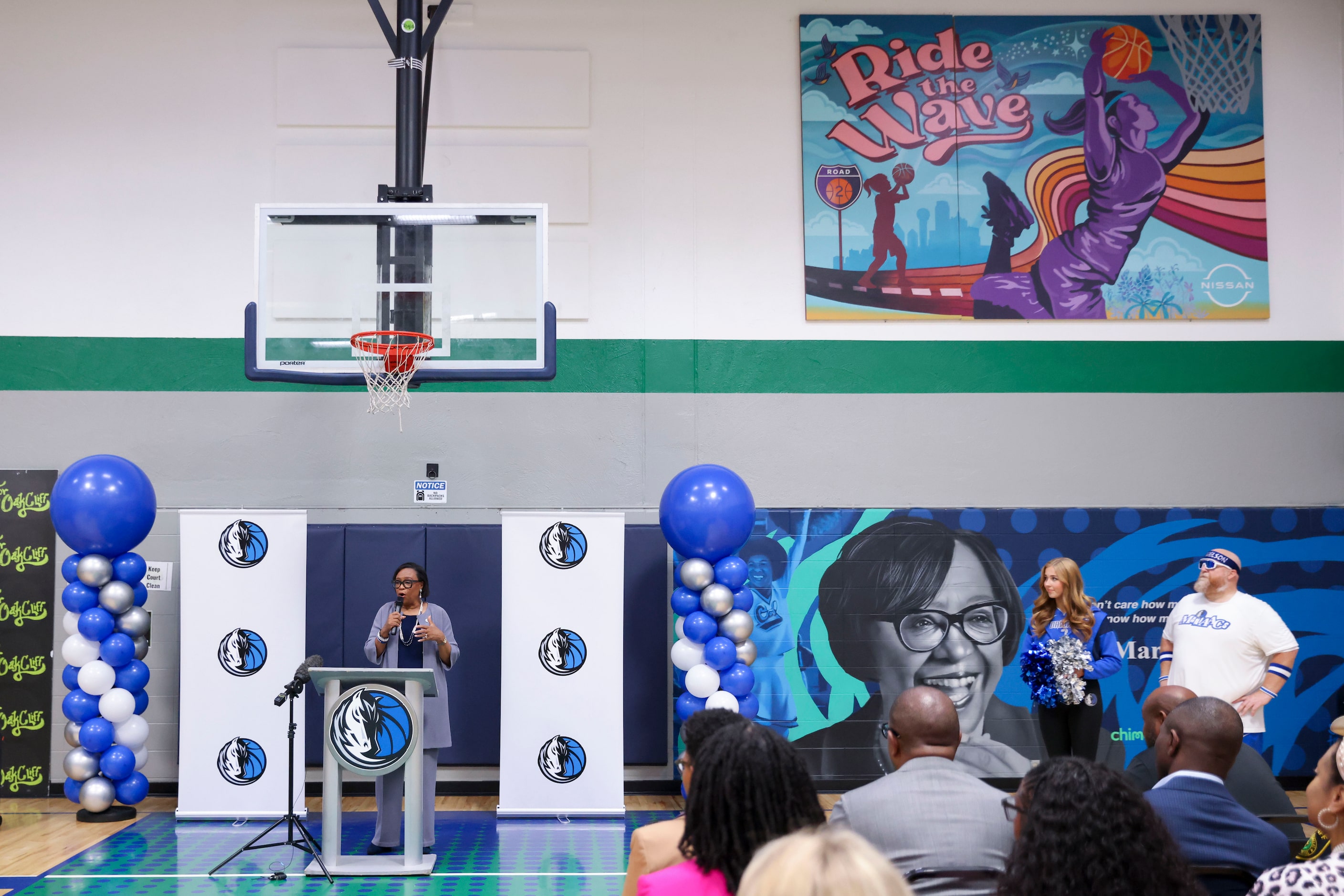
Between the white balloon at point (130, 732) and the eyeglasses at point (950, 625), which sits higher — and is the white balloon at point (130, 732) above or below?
below

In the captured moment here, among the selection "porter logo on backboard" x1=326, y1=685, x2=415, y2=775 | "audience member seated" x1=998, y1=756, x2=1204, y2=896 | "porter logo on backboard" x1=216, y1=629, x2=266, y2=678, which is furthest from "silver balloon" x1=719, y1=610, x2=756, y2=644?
"audience member seated" x1=998, y1=756, x2=1204, y2=896

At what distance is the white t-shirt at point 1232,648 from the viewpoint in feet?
16.6

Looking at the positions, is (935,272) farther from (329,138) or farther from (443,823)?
(443,823)

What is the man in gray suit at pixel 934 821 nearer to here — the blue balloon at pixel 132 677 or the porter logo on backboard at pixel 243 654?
the porter logo on backboard at pixel 243 654

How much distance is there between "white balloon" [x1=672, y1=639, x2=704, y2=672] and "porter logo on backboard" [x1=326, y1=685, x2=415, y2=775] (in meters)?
1.65

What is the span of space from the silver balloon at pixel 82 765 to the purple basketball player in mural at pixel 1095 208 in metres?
6.25

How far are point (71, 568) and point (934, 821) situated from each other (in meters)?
5.53

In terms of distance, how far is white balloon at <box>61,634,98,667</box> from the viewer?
5.83 metres

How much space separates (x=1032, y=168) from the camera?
705cm

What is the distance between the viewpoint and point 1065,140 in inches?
279

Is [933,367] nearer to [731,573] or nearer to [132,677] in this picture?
[731,573]

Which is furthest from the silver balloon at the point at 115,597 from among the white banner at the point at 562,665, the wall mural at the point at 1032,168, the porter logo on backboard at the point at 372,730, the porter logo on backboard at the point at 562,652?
the wall mural at the point at 1032,168

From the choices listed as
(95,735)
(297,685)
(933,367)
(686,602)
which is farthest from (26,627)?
(933,367)

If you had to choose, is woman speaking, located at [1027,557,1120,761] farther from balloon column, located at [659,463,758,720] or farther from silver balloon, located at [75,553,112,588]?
silver balloon, located at [75,553,112,588]
